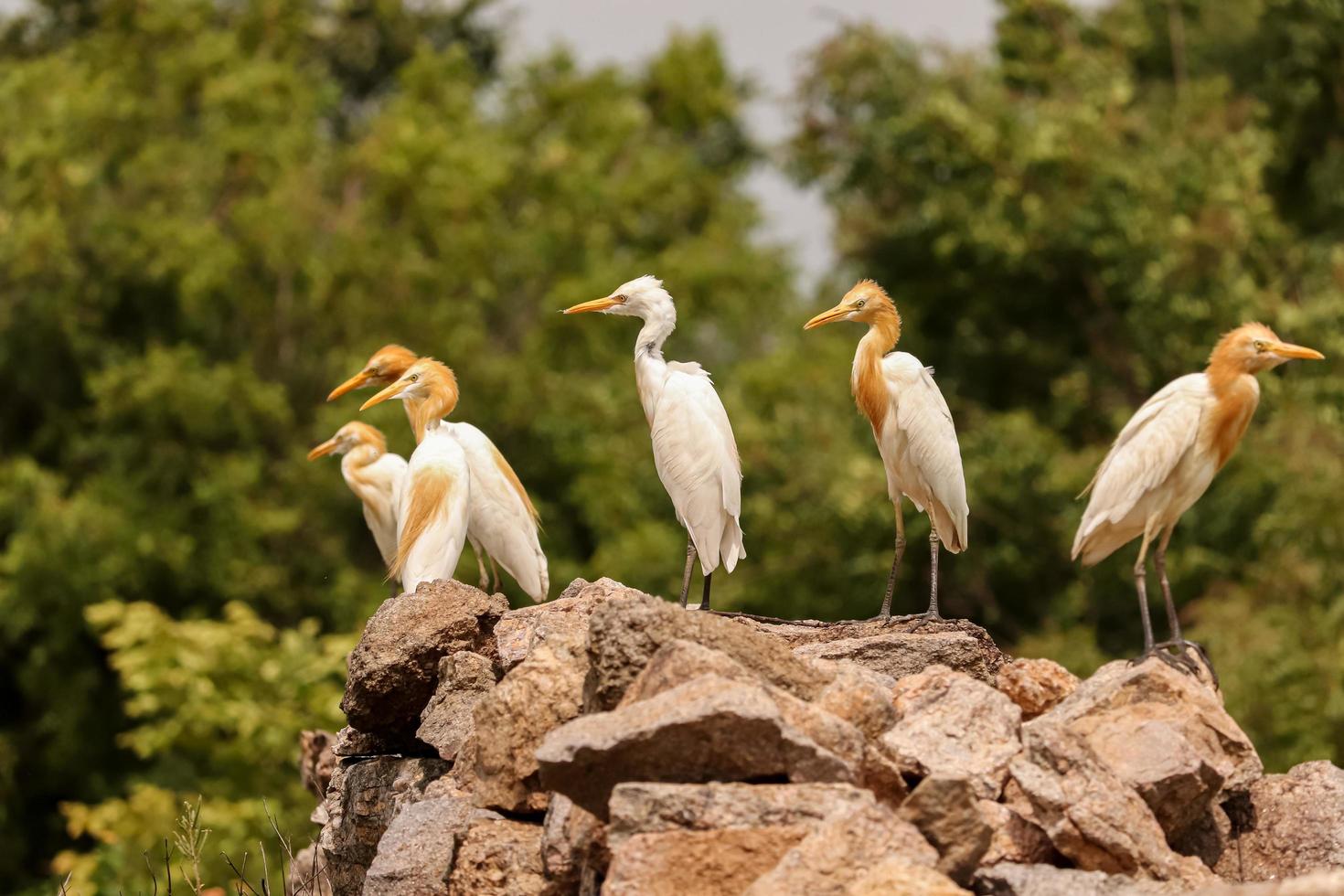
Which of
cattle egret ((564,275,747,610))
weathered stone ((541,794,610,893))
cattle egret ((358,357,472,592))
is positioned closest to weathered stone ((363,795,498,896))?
weathered stone ((541,794,610,893))

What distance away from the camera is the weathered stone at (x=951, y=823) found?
5070 millimetres

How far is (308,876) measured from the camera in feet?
24.9

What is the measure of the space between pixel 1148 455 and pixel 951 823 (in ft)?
8.87

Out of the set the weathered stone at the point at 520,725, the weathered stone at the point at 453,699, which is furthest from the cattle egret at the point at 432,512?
the weathered stone at the point at 520,725

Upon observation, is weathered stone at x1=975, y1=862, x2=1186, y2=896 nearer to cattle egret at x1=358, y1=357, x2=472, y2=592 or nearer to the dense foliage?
cattle egret at x1=358, y1=357, x2=472, y2=592

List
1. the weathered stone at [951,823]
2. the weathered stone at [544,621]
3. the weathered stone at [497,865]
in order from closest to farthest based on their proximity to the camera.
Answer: the weathered stone at [951,823] < the weathered stone at [497,865] < the weathered stone at [544,621]

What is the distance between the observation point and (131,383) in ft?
62.4

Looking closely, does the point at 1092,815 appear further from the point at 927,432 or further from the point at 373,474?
the point at 373,474

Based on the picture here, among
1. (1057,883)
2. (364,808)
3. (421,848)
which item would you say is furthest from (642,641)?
(364,808)

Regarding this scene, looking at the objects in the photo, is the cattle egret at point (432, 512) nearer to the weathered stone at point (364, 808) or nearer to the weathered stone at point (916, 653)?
the weathered stone at point (364, 808)

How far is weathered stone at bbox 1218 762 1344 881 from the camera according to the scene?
592 centimetres

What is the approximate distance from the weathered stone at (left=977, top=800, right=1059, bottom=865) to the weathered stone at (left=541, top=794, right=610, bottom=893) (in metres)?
1.09

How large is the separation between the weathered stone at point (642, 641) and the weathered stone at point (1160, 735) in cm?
83

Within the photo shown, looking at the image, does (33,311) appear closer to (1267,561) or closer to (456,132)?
(456,132)
